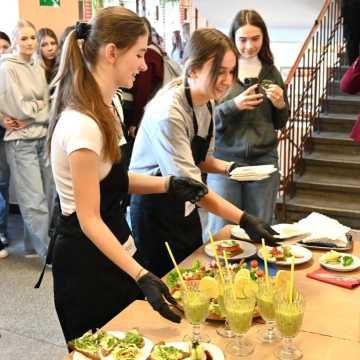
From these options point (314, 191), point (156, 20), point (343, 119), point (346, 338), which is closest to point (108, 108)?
point (346, 338)

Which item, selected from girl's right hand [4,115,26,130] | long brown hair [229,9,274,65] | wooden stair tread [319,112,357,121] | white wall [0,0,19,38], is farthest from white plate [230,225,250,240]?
wooden stair tread [319,112,357,121]

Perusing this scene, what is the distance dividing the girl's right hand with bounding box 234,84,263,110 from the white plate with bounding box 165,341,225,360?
1615 millimetres

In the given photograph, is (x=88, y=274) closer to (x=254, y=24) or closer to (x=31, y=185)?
(x=254, y=24)

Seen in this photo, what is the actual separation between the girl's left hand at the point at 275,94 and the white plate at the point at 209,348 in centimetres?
174

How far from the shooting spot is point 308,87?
5586 mm

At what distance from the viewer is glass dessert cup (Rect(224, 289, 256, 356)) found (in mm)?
1438

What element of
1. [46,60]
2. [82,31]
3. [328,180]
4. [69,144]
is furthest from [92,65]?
[328,180]

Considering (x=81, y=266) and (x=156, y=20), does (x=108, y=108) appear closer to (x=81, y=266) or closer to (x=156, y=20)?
(x=81, y=266)

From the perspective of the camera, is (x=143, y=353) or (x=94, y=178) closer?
(x=143, y=353)

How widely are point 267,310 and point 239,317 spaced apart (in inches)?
4.1

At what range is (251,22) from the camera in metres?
2.93

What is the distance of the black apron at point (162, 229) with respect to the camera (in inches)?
87.8

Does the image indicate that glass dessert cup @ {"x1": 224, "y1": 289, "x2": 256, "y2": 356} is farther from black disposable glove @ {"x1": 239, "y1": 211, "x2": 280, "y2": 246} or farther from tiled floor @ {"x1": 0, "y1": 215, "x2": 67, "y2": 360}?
tiled floor @ {"x1": 0, "y1": 215, "x2": 67, "y2": 360}

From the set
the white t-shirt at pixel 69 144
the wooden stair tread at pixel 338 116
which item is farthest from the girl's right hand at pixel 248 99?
the wooden stair tread at pixel 338 116
